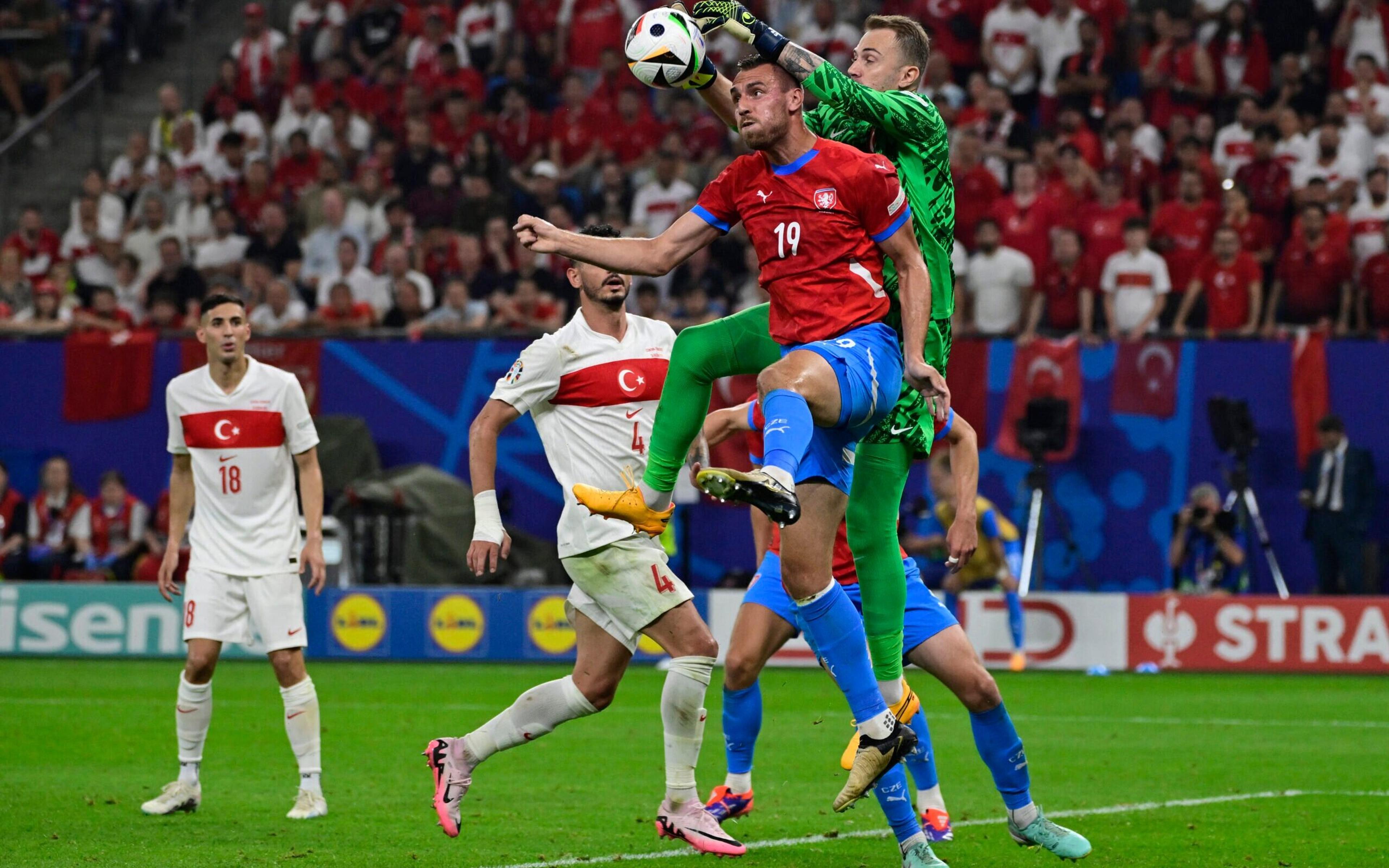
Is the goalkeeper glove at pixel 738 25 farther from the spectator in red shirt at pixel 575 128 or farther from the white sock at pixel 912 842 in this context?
the spectator in red shirt at pixel 575 128

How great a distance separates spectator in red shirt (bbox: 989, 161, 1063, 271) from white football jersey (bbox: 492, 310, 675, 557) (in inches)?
420

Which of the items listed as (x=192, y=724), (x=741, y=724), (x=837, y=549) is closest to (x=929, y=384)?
(x=837, y=549)

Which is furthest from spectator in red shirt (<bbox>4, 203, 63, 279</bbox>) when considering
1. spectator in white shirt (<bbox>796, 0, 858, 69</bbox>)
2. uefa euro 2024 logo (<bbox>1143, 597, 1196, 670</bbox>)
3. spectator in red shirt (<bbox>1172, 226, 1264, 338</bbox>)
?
uefa euro 2024 logo (<bbox>1143, 597, 1196, 670</bbox>)

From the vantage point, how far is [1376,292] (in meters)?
17.2

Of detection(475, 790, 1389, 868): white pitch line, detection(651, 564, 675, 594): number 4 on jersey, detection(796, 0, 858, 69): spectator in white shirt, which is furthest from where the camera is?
detection(796, 0, 858, 69): spectator in white shirt

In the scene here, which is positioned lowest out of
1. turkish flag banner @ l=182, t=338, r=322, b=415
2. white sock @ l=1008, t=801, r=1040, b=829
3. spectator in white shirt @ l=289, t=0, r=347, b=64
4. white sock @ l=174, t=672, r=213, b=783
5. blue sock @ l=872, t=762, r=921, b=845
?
white sock @ l=174, t=672, r=213, b=783

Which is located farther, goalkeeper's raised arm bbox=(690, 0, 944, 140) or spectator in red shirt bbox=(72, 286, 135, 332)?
spectator in red shirt bbox=(72, 286, 135, 332)

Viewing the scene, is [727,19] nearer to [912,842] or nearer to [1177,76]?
[912,842]

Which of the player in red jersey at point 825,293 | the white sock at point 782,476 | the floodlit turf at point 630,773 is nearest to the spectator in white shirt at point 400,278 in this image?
the floodlit turf at point 630,773

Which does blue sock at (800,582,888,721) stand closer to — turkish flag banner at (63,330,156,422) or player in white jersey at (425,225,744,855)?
player in white jersey at (425,225,744,855)

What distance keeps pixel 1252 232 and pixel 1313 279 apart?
0.86m

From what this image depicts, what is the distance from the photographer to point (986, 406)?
18.2 metres

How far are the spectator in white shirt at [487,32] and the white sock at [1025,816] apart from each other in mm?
17168

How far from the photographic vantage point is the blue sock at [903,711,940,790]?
307 inches
